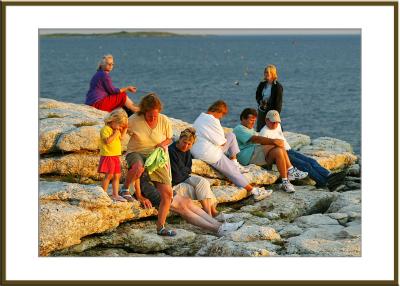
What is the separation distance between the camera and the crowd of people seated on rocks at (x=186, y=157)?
13094mm

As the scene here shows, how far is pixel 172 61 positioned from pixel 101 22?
227 ft

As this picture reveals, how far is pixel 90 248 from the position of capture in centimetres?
1273

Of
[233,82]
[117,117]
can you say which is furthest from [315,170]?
[233,82]

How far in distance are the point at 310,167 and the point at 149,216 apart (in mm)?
4079

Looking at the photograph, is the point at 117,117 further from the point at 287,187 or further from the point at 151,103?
the point at 287,187

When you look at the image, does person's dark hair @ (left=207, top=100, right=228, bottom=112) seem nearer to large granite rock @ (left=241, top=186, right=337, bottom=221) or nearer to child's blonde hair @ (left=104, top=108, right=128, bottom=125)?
large granite rock @ (left=241, top=186, right=337, bottom=221)

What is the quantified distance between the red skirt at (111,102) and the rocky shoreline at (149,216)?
0.55 meters

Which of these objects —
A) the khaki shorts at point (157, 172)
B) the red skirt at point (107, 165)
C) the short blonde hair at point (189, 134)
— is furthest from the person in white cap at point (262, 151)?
the red skirt at point (107, 165)

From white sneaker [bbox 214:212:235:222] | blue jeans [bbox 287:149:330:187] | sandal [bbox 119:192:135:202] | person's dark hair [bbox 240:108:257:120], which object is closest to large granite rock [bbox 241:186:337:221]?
blue jeans [bbox 287:149:330:187]

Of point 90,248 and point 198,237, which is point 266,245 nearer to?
point 198,237

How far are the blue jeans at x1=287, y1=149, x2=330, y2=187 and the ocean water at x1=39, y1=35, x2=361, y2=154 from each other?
528 centimetres

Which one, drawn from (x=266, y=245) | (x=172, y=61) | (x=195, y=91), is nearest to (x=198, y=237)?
(x=266, y=245)

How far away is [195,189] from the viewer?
45.0 feet

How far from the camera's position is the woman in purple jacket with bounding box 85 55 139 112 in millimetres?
15510
